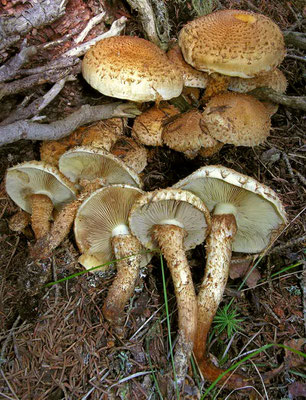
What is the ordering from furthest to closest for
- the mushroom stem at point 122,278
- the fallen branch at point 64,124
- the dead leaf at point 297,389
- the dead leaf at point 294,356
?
1. the fallen branch at point 64,124
2. the mushroom stem at point 122,278
3. the dead leaf at point 294,356
4. the dead leaf at point 297,389

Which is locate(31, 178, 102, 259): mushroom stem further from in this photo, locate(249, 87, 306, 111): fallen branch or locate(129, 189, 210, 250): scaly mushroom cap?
locate(249, 87, 306, 111): fallen branch

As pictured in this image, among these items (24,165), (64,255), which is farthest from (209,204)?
(24,165)

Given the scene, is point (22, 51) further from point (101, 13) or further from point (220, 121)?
point (220, 121)

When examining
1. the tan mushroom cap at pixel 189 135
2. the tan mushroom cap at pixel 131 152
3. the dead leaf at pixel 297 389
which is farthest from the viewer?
the tan mushroom cap at pixel 131 152

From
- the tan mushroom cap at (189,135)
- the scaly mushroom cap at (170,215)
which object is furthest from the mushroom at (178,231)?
the tan mushroom cap at (189,135)

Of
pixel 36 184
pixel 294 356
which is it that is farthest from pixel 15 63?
pixel 294 356

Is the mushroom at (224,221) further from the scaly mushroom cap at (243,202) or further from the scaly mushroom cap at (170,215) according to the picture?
the scaly mushroom cap at (170,215)
